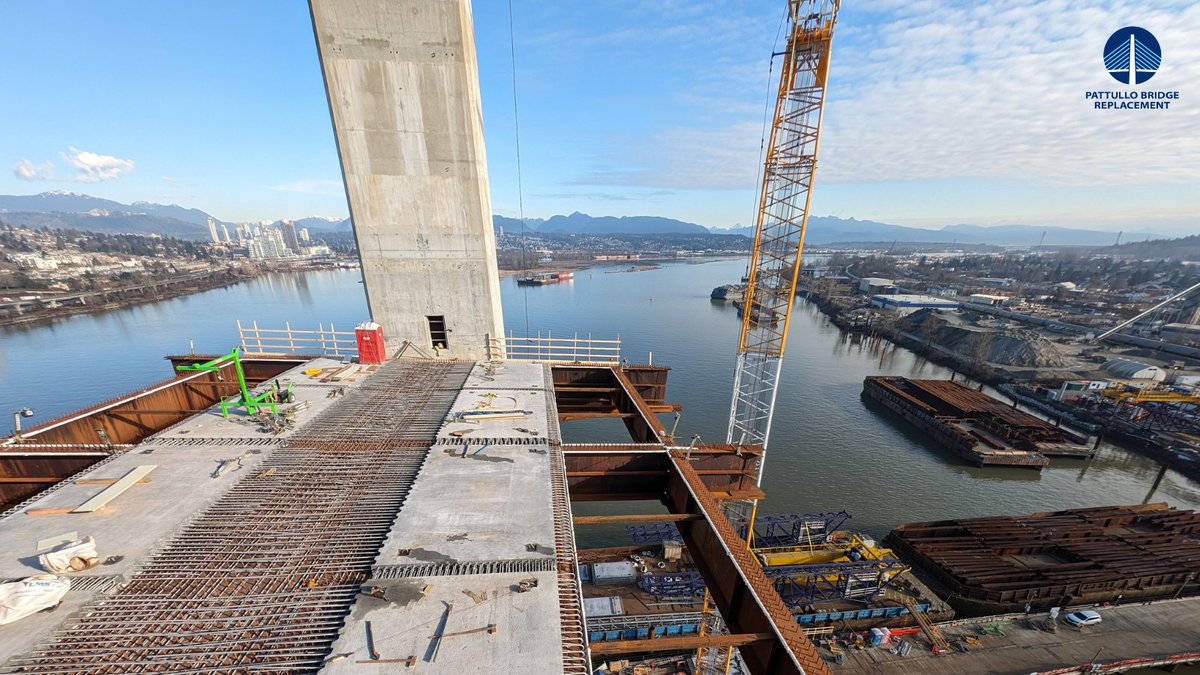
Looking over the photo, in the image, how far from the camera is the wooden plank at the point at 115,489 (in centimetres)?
875

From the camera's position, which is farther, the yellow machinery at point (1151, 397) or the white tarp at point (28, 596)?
the yellow machinery at point (1151, 397)

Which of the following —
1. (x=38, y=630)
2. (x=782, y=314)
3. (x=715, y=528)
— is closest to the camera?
(x=38, y=630)

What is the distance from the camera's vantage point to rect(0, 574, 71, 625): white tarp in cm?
627

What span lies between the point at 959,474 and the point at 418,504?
2038 inches

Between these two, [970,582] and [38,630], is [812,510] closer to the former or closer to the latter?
[970,582]

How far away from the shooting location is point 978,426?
46.8 m

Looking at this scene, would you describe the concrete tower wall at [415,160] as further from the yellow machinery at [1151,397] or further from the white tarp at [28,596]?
the yellow machinery at [1151,397]

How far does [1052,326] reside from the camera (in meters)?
85.6

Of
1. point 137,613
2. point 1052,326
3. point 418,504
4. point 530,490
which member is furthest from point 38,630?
point 1052,326

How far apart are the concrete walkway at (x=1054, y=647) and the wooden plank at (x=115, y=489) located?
94.6ft

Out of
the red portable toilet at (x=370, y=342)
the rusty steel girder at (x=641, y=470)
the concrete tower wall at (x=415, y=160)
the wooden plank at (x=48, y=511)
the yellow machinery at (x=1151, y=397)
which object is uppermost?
the concrete tower wall at (x=415, y=160)

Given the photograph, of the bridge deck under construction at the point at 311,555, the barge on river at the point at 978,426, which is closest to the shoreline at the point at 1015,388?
the barge on river at the point at 978,426

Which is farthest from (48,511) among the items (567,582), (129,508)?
(567,582)

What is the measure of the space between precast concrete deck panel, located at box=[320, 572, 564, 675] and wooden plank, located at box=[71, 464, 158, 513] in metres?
7.32
